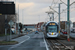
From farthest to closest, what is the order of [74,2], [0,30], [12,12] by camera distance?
[0,30]
[74,2]
[12,12]

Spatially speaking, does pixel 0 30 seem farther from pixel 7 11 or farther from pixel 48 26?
pixel 7 11

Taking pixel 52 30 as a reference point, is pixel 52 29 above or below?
above

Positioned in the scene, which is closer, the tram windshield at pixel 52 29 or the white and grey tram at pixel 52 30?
the white and grey tram at pixel 52 30

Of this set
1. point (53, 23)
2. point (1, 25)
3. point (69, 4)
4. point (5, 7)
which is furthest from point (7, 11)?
point (1, 25)

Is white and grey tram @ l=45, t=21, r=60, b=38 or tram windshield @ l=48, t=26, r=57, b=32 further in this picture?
tram windshield @ l=48, t=26, r=57, b=32

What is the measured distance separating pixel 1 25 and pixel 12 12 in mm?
39654

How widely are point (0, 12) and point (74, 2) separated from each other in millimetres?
11344

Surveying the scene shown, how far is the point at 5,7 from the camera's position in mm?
22812

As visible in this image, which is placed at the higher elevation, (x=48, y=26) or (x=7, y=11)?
(x=7, y=11)

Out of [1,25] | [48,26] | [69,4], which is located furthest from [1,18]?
[69,4]

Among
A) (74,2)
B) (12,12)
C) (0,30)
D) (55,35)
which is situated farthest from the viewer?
(0,30)

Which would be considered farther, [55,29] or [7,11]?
[55,29]

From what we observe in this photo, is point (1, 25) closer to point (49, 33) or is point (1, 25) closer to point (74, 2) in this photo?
point (49, 33)

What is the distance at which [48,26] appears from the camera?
108ft
